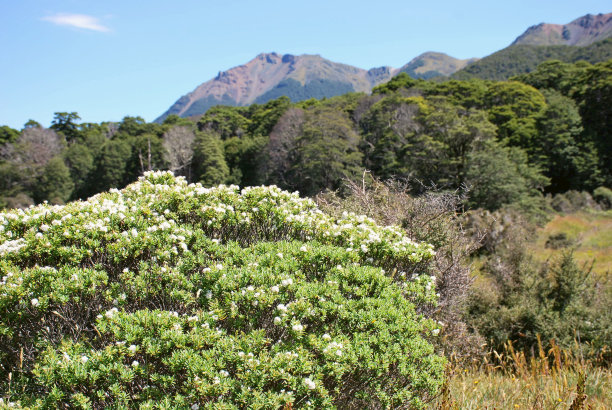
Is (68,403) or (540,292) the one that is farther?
(540,292)

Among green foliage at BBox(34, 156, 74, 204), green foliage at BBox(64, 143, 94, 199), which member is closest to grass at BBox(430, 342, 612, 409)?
green foliage at BBox(34, 156, 74, 204)

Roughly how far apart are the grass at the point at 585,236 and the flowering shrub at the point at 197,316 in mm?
14174

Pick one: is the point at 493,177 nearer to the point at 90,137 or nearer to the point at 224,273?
the point at 224,273

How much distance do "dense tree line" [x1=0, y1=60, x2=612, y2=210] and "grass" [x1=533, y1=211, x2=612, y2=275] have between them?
2.48 meters

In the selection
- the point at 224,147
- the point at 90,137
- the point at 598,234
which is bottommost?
the point at 598,234

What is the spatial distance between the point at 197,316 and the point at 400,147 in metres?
31.2

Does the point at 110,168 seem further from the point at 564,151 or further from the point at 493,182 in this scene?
the point at 564,151

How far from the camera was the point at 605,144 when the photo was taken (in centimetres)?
3616

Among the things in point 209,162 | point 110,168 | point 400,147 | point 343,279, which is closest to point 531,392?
point 343,279

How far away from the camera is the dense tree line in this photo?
27.4 m

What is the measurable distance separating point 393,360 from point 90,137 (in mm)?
75393

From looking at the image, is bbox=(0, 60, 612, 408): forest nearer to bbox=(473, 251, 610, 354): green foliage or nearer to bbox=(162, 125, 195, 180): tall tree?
bbox=(473, 251, 610, 354): green foliage

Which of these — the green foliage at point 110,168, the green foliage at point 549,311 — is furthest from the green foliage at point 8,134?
the green foliage at point 549,311

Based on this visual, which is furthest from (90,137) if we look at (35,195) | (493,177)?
(493,177)
